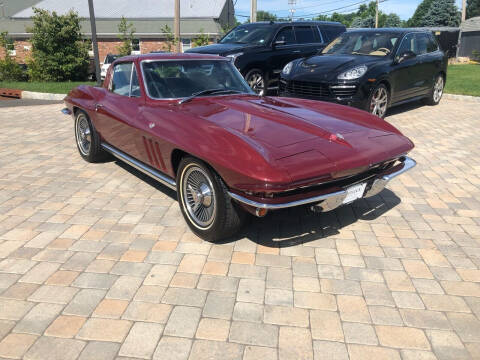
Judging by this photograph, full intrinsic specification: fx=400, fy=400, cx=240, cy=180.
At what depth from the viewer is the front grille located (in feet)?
24.8

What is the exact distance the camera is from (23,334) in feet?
8.10

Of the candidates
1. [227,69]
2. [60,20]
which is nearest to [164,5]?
[60,20]

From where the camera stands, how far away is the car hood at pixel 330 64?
762cm

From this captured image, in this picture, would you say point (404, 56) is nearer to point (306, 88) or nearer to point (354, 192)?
point (306, 88)

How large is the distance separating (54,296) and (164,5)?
37683 mm

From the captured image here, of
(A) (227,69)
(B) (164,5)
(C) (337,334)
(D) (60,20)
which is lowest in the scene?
(C) (337,334)

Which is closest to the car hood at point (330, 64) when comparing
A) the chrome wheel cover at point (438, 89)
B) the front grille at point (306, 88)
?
the front grille at point (306, 88)

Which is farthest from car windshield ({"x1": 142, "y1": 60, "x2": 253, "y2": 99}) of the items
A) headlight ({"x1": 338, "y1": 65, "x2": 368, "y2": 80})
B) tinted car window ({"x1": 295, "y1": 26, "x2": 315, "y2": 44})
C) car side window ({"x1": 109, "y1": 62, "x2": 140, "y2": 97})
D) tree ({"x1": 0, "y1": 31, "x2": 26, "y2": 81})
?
tree ({"x1": 0, "y1": 31, "x2": 26, "y2": 81})

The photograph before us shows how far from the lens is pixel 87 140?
5.93 metres

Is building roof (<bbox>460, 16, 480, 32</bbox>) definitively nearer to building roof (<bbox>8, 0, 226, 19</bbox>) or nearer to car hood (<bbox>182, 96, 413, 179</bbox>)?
building roof (<bbox>8, 0, 226, 19</bbox>)

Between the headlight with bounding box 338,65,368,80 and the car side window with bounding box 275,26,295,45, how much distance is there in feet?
10.4

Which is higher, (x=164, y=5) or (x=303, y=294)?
(x=164, y=5)

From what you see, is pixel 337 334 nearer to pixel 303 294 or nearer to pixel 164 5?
pixel 303 294

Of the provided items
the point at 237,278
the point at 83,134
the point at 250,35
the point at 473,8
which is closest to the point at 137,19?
the point at 250,35
